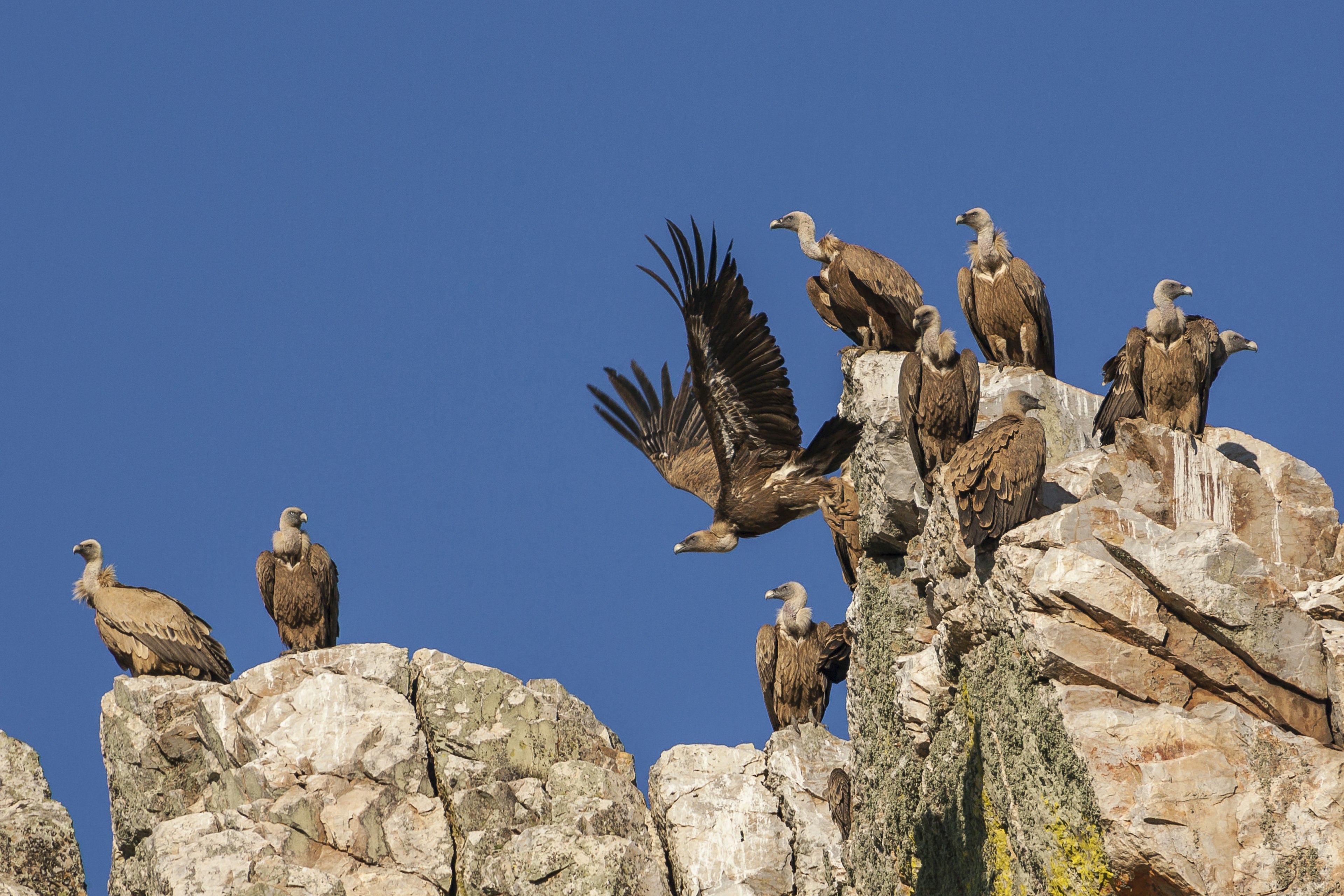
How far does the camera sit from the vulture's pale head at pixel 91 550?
16797 mm

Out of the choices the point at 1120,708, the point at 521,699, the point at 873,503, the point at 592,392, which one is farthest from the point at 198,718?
the point at 1120,708

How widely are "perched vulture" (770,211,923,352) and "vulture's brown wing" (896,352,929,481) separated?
7.00 feet

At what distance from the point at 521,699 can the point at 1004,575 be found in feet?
23.3

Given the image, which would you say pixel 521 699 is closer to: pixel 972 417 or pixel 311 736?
pixel 311 736

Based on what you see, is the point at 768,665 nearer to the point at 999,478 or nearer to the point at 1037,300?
the point at 1037,300

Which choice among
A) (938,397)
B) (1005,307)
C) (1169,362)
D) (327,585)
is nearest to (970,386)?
(938,397)

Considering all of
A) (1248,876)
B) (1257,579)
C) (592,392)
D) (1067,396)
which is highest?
(592,392)

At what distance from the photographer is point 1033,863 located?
7688mm

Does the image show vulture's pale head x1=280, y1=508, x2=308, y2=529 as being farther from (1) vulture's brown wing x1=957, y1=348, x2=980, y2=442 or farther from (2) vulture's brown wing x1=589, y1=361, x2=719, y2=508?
(1) vulture's brown wing x1=957, y1=348, x2=980, y2=442

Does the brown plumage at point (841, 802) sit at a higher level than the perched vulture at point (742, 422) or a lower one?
lower

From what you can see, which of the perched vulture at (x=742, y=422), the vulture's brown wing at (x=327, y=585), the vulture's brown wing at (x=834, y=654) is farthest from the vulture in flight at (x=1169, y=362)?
the vulture's brown wing at (x=327, y=585)

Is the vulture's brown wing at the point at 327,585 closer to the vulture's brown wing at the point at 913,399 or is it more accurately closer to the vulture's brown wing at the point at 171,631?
the vulture's brown wing at the point at 171,631

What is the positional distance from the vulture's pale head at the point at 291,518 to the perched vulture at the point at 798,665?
4848 millimetres

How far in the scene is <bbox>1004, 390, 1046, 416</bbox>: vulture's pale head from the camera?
8859 mm
